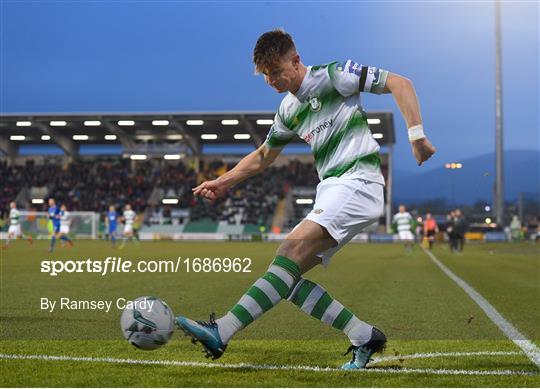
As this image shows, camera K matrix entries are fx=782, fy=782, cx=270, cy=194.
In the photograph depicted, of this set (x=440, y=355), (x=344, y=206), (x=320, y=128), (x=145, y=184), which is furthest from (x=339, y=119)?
(x=145, y=184)

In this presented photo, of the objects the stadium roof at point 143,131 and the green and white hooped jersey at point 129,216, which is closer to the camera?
the green and white hooped jersey at point 129,216

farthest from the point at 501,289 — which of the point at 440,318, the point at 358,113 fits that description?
the point at 358,113

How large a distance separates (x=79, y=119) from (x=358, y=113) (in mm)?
45230

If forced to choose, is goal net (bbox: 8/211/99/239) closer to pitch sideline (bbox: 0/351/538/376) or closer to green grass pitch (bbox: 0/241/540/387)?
green grass pitch (bbox: 0/241/540/387)

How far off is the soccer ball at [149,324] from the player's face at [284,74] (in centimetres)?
159

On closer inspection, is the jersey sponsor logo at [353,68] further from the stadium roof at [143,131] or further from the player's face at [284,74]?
the stadium roof at [143,131]

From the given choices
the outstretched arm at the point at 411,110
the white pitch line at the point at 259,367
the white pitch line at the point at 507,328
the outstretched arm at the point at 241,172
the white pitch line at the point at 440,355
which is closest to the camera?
the outstretched arm at the point at 411,110

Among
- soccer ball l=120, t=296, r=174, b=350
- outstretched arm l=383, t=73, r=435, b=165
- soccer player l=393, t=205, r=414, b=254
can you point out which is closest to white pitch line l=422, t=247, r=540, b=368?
outstretched arm l=383, t=73, r=435, b=165

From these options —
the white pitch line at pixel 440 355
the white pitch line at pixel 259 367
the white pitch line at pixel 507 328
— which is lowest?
the white pitch line at pixel 507 328

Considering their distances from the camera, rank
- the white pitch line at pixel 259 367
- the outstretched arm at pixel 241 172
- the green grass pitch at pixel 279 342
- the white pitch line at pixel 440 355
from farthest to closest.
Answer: the white pitch line at pixel 440 355
the outstretched arm at pixel 241 172
the white pitch line at pixel 259 367
the green grass pitch at pixel 279 342

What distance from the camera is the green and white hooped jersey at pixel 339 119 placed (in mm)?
4840

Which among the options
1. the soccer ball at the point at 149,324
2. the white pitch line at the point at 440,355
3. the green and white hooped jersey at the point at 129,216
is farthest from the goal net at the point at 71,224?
the soccer ball at the point at 149,324

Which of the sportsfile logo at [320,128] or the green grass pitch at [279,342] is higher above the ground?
the sportsfile logo at [320,128]

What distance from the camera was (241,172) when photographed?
5.43m
